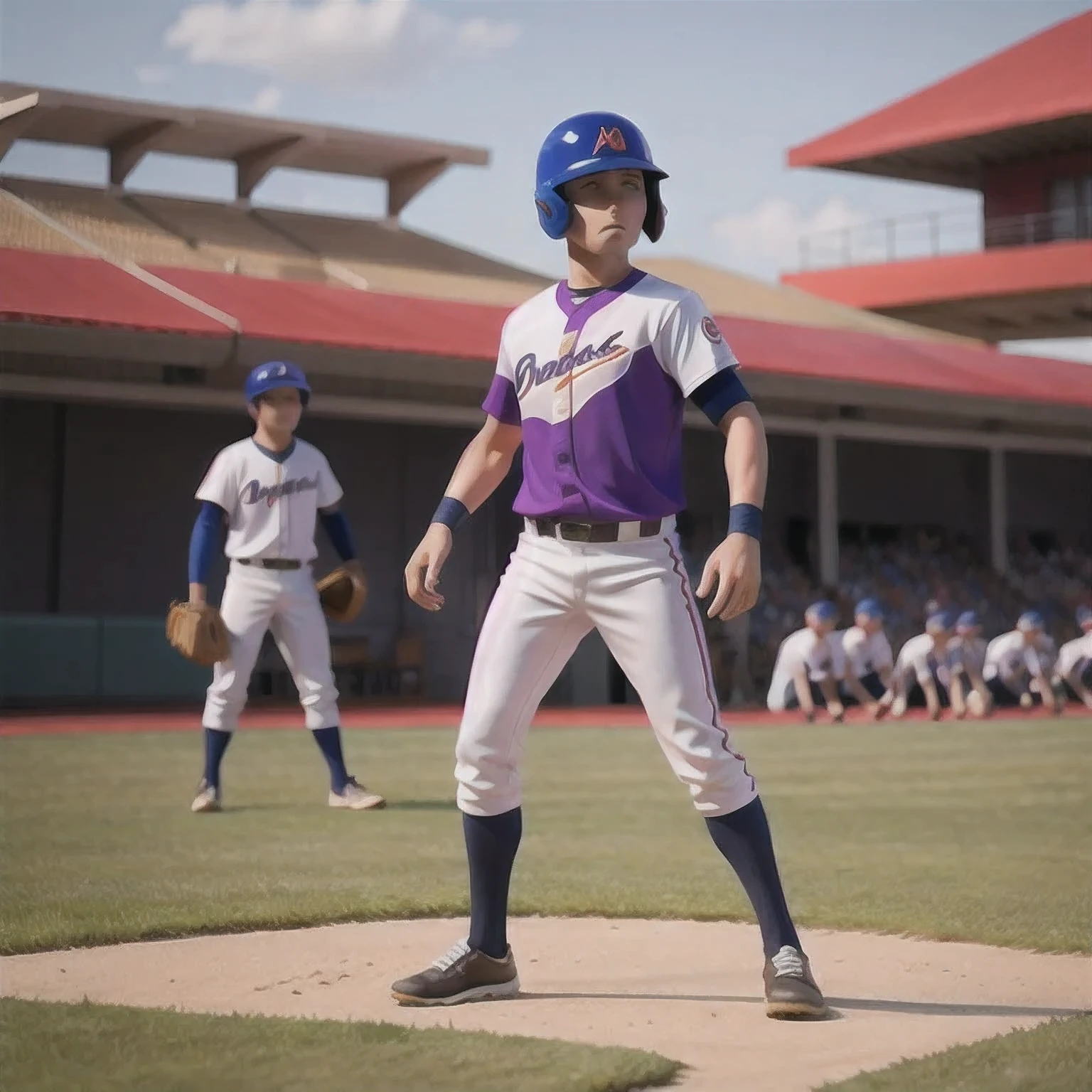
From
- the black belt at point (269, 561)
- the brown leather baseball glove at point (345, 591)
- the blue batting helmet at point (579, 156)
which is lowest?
the brown leather baseball glove at point (345, 591)

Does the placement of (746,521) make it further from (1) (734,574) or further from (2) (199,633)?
(2) (199,633)

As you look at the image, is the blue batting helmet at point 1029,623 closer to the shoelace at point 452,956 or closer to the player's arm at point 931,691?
the player's arm at point 931,691

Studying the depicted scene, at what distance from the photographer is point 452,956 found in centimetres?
454

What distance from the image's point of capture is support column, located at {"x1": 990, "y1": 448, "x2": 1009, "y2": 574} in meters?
27.1

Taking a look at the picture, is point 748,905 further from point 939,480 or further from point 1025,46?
point 1025,46

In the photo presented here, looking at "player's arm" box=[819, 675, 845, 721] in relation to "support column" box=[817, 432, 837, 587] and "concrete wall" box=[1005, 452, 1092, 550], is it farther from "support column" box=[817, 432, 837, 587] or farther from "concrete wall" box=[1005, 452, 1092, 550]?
"concrete wall" box=[1005, 452, 1092, 550]

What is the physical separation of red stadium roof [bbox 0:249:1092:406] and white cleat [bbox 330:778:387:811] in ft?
30.8

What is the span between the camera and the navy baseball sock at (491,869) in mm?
4617

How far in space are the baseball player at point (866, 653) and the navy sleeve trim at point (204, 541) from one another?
1015 cm

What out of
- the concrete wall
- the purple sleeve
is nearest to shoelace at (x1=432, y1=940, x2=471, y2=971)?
the purple sleeve

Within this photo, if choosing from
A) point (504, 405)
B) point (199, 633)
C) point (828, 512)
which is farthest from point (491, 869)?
point (828, 512)

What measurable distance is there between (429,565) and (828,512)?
2028cm

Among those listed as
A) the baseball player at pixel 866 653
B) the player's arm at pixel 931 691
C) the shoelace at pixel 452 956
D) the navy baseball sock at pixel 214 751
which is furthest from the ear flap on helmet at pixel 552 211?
the player's arm at pixel 931 691

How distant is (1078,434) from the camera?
29.4 m
